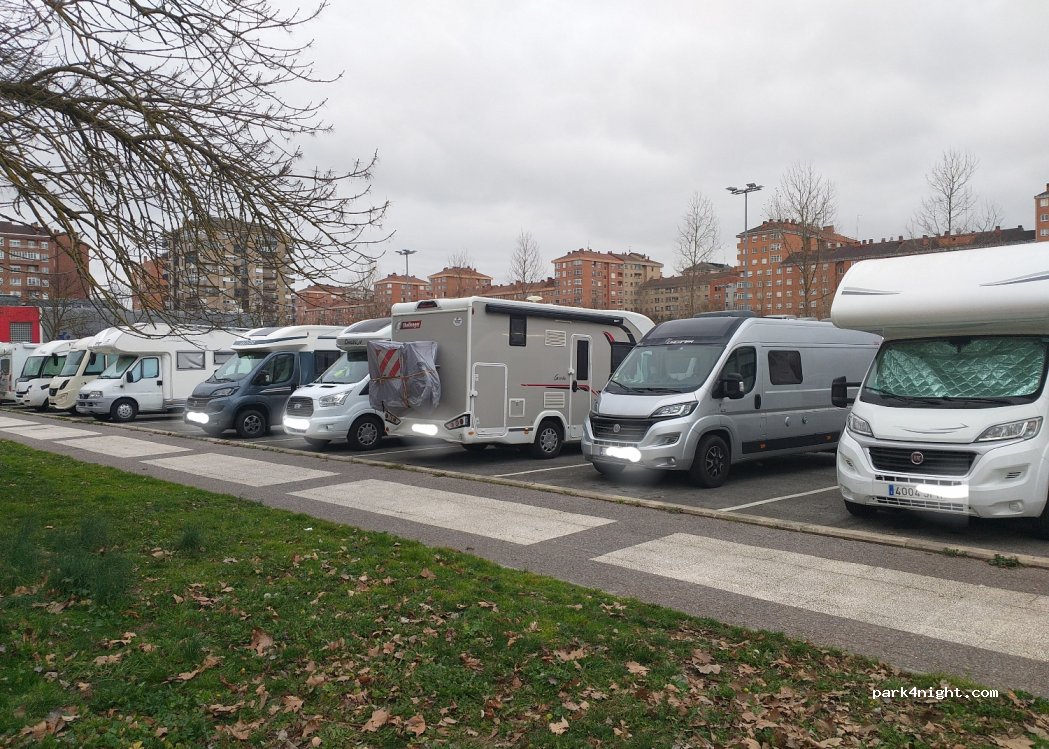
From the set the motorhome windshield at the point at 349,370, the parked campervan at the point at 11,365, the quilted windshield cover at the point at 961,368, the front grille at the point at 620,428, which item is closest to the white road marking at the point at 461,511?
the front grille at the point at 620,428

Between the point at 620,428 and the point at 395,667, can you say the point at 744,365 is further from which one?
the point at 395,667

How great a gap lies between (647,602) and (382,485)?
6.54 m

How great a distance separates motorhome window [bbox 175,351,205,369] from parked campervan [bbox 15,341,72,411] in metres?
6.70

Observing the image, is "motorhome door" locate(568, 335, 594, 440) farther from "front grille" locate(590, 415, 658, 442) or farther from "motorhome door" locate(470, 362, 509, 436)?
"front grille" locate(590, 415, 658, 442)

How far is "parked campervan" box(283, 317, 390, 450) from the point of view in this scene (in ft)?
53.7

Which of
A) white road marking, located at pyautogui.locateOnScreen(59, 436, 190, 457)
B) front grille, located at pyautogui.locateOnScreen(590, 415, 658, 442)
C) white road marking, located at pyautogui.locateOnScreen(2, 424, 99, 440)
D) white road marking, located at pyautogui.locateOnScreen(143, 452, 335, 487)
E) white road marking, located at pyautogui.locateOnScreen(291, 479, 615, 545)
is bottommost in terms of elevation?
white road marking, located at pyautogui.locateOnScreen(291, 479, 615, 545)

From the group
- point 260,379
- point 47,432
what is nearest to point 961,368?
point 260,379

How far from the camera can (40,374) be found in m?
29.5

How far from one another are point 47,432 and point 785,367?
17.8 meters

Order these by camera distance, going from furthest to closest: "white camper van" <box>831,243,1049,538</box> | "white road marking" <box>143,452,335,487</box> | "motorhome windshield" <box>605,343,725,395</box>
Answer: "white road marking" <box>143,452,335,487</box> → "motorhome windshield" <box>605,343,725,395</box> → "white camper van" <box>831,243,1049,538</box>

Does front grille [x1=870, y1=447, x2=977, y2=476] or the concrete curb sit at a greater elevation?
front grille [x1=870, y1=447, x2=977, y2=476]

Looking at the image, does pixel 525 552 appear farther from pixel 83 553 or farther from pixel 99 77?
pixel 99 77

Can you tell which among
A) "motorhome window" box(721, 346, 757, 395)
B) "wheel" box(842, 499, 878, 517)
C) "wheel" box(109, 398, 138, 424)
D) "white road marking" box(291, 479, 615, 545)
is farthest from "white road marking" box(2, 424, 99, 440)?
"wheel" box(842, 499, 878, 517)

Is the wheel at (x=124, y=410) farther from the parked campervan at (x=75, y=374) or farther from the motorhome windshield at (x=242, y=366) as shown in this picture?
the motorhome windshield at (x=242, y=366)
